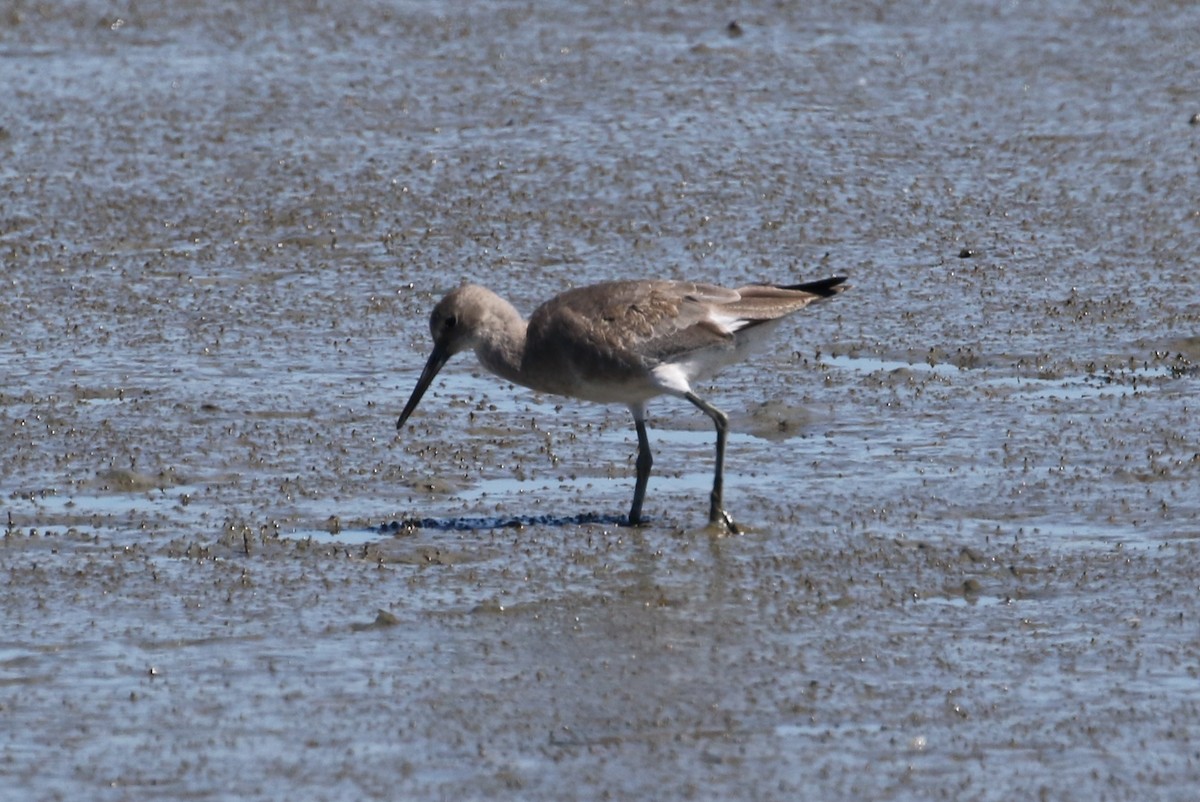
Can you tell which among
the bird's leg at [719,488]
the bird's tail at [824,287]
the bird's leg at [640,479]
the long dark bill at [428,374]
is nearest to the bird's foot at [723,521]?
the bird's leg at [719,488]

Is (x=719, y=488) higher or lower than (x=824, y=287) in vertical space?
lower

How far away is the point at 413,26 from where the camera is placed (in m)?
14.9

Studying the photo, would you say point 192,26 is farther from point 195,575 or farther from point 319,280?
point 195,575

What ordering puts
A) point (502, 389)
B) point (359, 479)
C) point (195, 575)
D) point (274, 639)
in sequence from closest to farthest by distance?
point (274, 639)
point (195, 575)
point (359, 479)
point (502, 389)

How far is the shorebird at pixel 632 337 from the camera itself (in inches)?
291

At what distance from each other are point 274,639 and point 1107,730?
2.57m

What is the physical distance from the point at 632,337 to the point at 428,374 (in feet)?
3.16

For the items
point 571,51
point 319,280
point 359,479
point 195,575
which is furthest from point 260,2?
point 195,575

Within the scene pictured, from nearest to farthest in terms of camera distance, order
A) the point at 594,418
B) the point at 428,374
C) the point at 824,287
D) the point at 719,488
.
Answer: the point at 719,488 → the point at 824,287 → the point at 428,374 → the point at 594,418

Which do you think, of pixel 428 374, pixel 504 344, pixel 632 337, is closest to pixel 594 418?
pixel 428 374

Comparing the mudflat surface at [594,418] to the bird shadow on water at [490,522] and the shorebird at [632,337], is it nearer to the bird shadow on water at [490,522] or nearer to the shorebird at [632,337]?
the bird shadow on water at [490,522]

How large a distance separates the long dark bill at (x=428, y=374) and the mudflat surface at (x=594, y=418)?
0.26 m

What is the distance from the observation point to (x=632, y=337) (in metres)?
7.38

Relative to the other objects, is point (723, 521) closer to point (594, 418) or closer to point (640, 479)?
point (640, 479)
